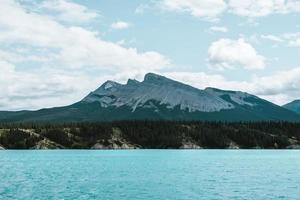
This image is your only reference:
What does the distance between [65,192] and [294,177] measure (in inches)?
2340

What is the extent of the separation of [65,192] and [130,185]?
1722 cm

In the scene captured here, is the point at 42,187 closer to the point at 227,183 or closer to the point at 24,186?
the point at 24,186

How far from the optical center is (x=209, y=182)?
107 metres

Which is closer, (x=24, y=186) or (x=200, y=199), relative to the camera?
(x=200, y=199)

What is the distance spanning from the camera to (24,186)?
97.0 m

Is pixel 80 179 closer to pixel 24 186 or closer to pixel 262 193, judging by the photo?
pixel 24 186

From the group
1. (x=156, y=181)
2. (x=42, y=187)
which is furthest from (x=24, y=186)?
(x=156, y=181)

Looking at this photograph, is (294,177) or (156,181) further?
(294,177)

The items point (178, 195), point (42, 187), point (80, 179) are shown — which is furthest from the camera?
point (80, 179)

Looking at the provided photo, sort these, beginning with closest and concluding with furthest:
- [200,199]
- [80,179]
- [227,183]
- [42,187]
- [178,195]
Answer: [200,199] < [178,195] < [42,187] < [227,183] < [80,179]

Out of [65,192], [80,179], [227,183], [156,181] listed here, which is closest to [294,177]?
[227,183]

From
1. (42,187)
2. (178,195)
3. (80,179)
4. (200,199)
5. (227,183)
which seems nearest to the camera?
(200,199)

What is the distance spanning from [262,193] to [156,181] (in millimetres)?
29475

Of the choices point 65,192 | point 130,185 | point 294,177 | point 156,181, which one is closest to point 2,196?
point 65,192
